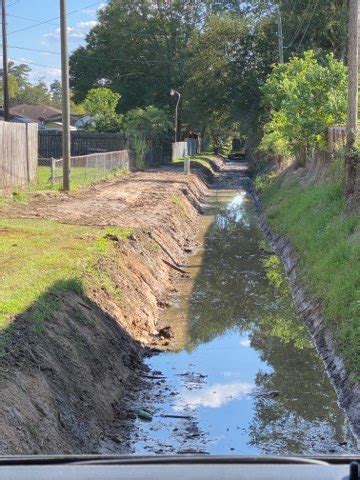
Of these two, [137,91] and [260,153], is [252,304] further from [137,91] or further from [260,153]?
[137,91]

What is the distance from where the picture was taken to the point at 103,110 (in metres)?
49.4

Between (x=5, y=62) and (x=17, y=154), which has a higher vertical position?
(x=5, y=62)

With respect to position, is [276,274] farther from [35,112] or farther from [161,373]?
[35,112]

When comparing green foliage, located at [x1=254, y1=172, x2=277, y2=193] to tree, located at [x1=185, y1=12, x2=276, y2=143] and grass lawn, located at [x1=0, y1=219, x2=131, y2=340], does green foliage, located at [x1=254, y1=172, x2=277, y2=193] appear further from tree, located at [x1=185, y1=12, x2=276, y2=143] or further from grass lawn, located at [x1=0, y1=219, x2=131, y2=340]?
grass lawn, located at [x1=0, y1=219, x2=131, y2=340]

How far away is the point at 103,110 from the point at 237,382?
39669mm

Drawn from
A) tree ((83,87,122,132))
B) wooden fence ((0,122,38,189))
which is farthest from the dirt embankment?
tree ((83,87,122,132))

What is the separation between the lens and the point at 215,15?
62.0m

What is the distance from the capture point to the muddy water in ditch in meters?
9.11

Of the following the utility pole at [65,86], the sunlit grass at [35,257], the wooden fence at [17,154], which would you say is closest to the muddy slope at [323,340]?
the sunlit grass at [35,257]

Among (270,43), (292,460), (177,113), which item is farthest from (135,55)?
(292,460)

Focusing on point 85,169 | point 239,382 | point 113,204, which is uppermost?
point 85,169

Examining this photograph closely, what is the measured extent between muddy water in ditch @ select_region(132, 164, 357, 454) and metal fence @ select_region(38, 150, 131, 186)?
428 inches

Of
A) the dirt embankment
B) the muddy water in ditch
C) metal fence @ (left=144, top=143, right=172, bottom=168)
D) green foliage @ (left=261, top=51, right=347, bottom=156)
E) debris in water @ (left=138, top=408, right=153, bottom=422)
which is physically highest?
green foliage @ (left=261, top=51, right=347, bottom=156)

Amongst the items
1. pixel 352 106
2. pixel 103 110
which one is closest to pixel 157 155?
pixel 103 110
